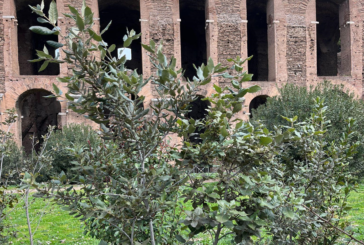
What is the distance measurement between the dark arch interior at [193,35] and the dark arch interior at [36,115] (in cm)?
772

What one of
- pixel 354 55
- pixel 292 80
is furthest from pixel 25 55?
pixel 354 55

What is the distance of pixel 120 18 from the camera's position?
18.1m

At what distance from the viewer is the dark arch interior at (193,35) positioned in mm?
17719

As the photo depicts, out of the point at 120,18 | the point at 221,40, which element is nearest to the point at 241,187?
the point at 221,40

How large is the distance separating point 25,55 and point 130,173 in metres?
16.8

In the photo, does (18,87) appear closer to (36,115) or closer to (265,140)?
(36,115)

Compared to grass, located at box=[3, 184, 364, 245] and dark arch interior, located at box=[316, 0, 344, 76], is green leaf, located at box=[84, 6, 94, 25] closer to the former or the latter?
grass, located at box=[3, 184, 364, 245]

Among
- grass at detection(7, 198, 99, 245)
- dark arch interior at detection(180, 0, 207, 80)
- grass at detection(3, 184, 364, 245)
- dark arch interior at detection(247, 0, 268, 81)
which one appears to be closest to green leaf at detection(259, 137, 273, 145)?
grass at detection(3, 184, 364, 245)

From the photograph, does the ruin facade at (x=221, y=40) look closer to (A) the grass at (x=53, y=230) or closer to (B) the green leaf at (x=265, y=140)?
(A) the grass at (x=53, y=230)

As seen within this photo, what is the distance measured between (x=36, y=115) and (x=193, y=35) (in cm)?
999

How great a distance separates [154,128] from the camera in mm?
1829

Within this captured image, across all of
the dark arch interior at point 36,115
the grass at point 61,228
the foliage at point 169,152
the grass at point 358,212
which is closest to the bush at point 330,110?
the grass at point 358,212

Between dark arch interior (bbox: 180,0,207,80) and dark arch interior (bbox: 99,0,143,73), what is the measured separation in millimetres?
2551

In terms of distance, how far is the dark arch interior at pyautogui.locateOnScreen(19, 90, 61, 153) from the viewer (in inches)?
680
